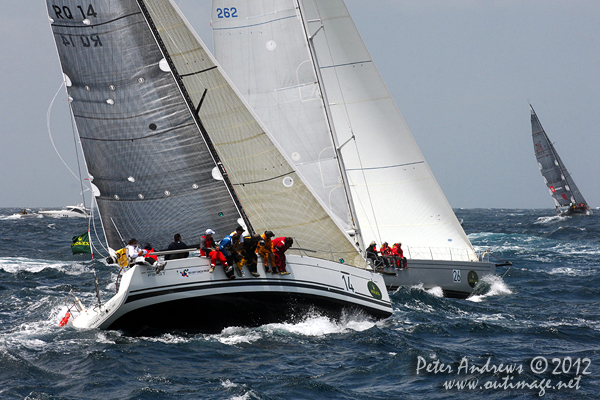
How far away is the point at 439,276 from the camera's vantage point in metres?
22.4

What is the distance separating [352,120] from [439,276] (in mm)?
6666

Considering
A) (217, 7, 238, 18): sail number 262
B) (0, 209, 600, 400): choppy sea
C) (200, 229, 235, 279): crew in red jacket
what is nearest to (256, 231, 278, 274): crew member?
(200, 229, 235, 279): crew in red jacket

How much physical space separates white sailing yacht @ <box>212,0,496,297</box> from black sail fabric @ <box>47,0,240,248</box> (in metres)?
8.02

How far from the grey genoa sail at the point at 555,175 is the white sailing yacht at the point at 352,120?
5379 cm

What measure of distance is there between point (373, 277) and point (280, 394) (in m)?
5.78

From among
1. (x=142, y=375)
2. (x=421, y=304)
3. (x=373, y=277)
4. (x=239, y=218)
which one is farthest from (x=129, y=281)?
(x=421, y=304)

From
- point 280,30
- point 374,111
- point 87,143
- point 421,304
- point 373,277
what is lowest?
point 421,304

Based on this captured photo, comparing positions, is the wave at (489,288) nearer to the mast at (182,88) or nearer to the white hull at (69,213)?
the mast at (182,88)

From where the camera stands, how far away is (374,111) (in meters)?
24.4

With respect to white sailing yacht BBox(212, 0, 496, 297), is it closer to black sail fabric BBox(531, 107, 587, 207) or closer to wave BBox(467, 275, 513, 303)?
wave BBox(467, 275, 513, 303)

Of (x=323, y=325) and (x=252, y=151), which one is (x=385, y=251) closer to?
(x=252, y=151)

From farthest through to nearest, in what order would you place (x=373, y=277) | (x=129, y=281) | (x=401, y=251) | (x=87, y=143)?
Answer: (x=401, y=251)
(x=373, y=277)
(x=87, y=143)
(x=129, y=281)

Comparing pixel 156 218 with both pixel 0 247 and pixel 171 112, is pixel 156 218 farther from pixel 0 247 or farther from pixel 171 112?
pixel 0 247

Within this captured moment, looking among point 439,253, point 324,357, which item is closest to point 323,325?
point 324,357
